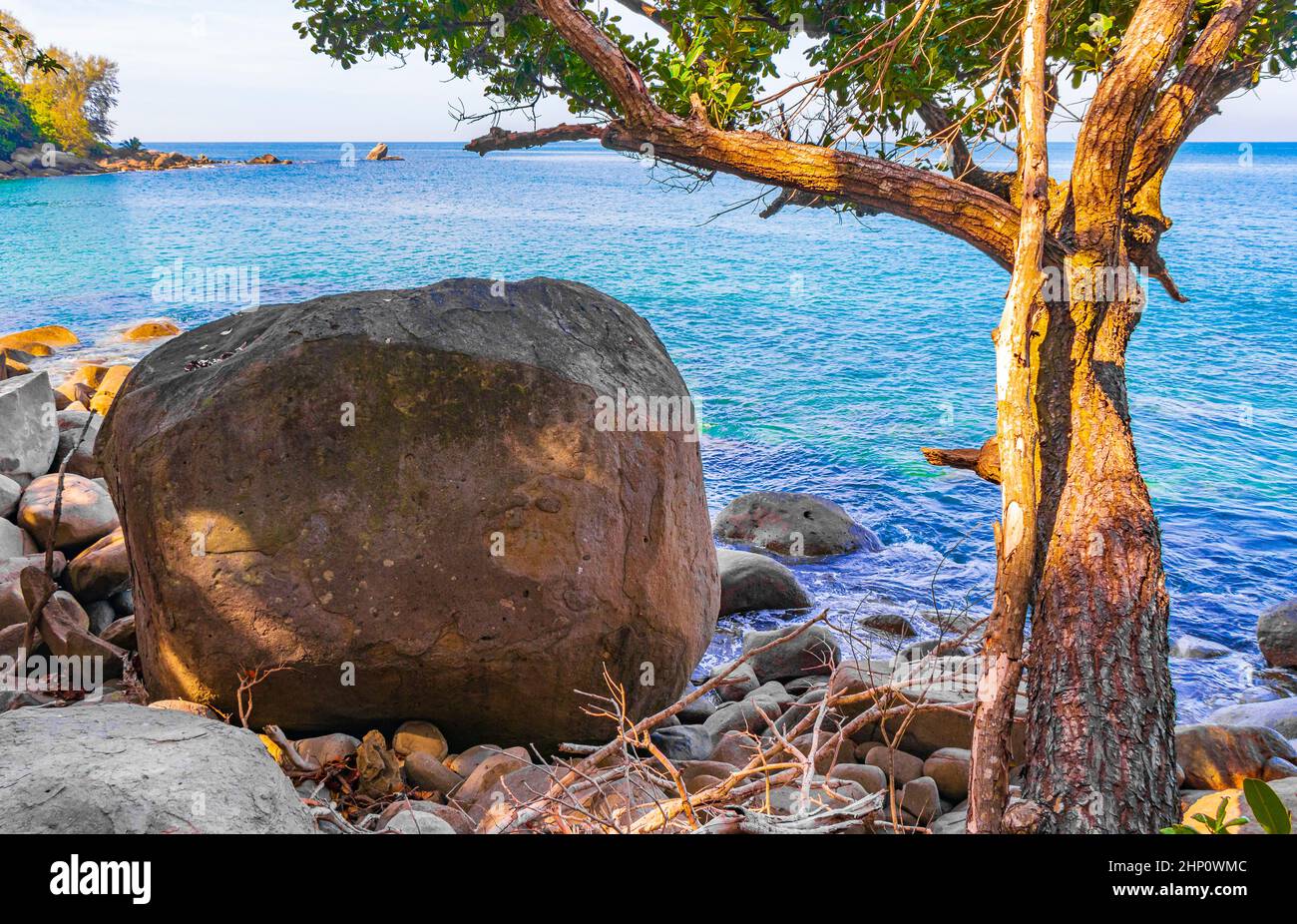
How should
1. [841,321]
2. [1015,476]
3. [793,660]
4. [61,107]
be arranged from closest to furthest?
[1015,476] < [793,660] < [841,321] < [61,107]

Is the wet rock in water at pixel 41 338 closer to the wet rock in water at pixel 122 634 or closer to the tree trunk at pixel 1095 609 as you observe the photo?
the wet rock in water at pixel 122 634

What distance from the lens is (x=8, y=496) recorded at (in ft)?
22.9

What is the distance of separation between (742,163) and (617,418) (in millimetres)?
1695

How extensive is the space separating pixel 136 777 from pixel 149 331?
18.1 metres

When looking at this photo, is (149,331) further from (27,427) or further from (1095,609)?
(1095,609)

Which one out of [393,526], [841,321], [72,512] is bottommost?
[72,512]

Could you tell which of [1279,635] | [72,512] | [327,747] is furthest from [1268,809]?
[72,512]

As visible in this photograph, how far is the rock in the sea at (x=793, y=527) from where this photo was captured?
8.97 meters

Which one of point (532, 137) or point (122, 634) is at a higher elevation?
point (532, 137)

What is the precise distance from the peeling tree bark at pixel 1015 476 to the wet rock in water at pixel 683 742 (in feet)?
6.02

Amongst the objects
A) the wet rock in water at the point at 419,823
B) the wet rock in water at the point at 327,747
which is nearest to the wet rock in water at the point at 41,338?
the wet rock in water at the point at 327,747

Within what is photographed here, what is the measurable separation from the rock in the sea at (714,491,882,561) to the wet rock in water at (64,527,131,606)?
17.9ft

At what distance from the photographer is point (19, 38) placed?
4.40 metres
